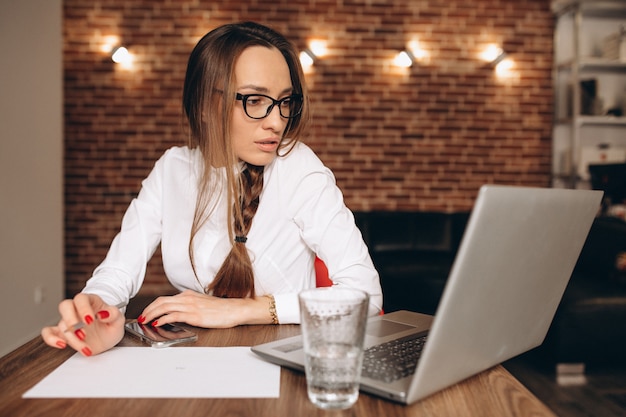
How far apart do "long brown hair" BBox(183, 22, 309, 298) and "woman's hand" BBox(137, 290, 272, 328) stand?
0.22m

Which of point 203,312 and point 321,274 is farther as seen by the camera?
point 321,274

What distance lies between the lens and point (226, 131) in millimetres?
1322

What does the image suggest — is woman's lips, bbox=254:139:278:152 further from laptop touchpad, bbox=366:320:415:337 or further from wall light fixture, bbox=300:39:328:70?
wall light fixture, bbox=300:39:328:70

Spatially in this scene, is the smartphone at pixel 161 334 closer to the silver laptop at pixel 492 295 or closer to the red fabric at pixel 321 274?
the silver laptop at pixel 492 295

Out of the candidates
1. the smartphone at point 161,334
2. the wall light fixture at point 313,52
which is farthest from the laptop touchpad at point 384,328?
the wall light fixture at point 313,52

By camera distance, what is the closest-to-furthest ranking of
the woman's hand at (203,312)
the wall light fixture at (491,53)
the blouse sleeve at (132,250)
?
→ the woman's hand at (203,312) → the blouse sleeve at (132,250) → the wall light fixture at (491,53)

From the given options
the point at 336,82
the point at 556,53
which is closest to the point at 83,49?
the point at 336,82

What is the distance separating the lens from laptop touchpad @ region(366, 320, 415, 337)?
2.95 ft

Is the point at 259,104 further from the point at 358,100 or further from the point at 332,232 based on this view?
the point at 358,100

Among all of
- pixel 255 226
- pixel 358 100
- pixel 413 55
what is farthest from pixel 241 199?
pixel 413 55

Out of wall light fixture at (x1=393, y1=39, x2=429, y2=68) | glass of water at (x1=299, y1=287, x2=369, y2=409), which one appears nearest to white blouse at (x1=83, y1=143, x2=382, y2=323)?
glass of water at (x1=299, y1=287, x2=369, y2=409)

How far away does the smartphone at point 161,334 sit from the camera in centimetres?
90

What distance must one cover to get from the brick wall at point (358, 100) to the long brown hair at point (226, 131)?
304cm

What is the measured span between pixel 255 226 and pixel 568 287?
237 centimetres
